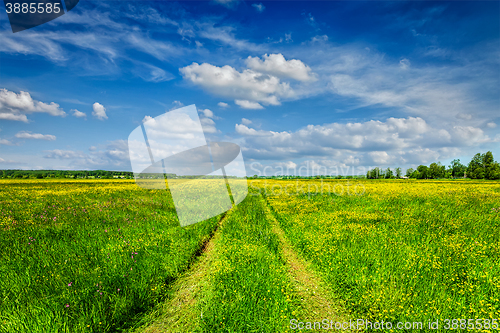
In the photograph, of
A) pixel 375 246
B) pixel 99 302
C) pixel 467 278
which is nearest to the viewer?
pixel 99 302

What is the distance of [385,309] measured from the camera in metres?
3.80

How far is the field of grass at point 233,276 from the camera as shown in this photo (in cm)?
365

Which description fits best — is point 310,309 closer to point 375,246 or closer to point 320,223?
point 375,246

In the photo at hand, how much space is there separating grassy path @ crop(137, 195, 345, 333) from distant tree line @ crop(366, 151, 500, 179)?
105841mm

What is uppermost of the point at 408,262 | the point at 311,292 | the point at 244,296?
the point at 408,262

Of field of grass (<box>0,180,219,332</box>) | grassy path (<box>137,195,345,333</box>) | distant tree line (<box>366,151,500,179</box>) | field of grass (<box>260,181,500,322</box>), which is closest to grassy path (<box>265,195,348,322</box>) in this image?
grassy path (<box>137,195,345,333</box>)

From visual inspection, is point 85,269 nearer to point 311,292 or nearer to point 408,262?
point 311,292

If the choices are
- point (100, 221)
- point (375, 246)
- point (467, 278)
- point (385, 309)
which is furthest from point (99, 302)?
point (467, 278)

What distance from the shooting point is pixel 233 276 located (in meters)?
5.00

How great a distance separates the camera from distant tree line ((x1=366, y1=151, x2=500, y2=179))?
258 ft

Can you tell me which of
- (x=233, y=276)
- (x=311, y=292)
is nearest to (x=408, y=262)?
(x=311, y=292)

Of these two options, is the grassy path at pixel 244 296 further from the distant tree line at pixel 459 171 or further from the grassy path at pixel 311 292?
the distant tree line at pixel 459 171

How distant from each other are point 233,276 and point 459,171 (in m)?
180

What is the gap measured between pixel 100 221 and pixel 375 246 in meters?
10.8
